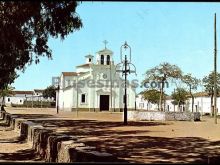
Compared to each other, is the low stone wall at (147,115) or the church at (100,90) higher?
the church at (100,90)

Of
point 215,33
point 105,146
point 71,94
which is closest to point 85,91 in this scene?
point 71,94

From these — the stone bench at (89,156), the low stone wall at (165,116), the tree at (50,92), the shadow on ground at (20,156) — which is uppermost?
the tree at (50,92)

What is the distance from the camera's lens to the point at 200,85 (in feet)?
236

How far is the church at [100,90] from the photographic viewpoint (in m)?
72.6

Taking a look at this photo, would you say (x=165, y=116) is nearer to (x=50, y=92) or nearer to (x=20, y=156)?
(x=20, y=156)

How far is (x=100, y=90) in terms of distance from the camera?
73.2 m

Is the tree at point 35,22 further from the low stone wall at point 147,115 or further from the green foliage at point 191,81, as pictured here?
the green foliage at point 191,81

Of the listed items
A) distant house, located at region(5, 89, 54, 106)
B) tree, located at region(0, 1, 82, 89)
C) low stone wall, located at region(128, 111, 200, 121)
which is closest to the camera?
tree, located at region(0, 1, 82, 89)

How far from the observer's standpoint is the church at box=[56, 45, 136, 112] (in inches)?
2857

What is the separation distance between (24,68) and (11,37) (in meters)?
8.96

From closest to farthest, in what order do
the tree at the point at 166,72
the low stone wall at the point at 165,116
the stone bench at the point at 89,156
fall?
the stone bench at the point at 89,156
the low stone wall at the point at 165,116
the tree at the point at 166,72

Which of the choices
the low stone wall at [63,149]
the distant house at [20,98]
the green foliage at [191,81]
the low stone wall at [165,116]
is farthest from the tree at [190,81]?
the distant house at [20,98]

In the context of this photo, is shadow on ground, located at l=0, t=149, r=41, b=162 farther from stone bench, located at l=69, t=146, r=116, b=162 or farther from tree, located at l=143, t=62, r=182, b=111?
tree, located at l=143, t=62, r=182, b=111

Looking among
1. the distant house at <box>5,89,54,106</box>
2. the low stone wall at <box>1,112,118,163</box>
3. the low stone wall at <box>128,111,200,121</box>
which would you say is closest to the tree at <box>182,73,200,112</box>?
the low stone wall at <box>128,111,200,121</box>
